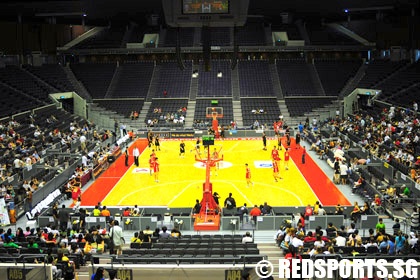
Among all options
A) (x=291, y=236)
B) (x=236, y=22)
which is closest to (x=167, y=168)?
(x=291, y=236)

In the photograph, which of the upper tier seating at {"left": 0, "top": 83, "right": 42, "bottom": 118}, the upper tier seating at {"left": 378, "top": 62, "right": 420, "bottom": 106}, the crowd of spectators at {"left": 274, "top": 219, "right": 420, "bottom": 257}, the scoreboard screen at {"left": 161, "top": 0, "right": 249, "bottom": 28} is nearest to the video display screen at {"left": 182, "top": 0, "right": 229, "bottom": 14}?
the scoreboard screen at {"left": 161, "top": 0, "right": 249, "bottom": 28}

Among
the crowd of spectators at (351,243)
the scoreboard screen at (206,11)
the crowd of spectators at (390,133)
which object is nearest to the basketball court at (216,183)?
the crowd of spectators at (390,133)

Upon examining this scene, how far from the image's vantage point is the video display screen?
12.9m

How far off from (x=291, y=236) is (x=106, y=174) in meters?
17.9

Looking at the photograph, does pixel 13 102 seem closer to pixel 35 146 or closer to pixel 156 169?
pixel 35 146

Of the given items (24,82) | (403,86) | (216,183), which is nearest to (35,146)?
(216,183)

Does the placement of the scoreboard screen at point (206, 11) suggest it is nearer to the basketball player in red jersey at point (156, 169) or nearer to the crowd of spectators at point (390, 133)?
the crowd of spectators at point (390, 133)

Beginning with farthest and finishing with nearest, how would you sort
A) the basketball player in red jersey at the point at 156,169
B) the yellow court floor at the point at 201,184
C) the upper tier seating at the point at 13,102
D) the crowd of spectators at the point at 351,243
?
the upper tier seating at the point at 13,102 → the basketball player in red jersey at the point at 156,169 → the yellow court floor at the point at 201,184 → the crowd of spectators at the point at 351,243

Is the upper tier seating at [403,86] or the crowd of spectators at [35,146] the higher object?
the upper tier seating at [403,86]

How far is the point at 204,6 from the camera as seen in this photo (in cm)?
1294

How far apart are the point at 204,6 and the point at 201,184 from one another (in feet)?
57.0

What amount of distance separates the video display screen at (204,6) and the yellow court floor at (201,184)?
1402cm

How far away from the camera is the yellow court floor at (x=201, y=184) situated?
26062 millimetres

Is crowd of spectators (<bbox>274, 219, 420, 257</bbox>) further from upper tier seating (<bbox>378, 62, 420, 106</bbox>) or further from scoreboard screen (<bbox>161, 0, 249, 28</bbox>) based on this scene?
upper tier seating (<bbox>378, 62, 420, 106</bbox>)
